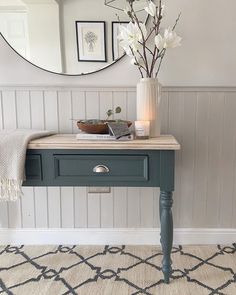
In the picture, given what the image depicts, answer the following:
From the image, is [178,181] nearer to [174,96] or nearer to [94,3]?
[174,96]

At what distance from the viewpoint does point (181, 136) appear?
165 centimetres

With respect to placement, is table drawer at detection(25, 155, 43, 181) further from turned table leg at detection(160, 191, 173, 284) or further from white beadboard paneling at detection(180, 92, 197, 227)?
white beadboard paneling at detection(180, 92, 197, 227)

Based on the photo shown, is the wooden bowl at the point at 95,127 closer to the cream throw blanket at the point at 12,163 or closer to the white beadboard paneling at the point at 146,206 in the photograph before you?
the cream throw blanket at the point at 12,163

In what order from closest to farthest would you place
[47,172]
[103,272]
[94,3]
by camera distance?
[47,172]
[103,272]
[94,3]

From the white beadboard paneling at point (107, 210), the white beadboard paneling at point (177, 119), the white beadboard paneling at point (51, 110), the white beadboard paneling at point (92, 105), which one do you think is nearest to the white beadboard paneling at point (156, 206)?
the white beadboard paneling at point (177, 119)

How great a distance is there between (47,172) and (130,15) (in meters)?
0.91

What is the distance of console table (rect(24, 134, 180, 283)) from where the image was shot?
4.04 feet

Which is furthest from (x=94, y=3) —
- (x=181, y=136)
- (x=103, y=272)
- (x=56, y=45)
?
(x=103, y=272)

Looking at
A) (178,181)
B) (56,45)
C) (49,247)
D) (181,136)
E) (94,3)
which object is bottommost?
(49,247)

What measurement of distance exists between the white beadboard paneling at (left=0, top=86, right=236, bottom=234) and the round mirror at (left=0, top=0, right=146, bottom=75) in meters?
0.16

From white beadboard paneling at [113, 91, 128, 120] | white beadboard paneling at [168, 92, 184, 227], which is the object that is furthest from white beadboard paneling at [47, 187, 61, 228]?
white beadboard paneling at [168, 92, 184, 227]

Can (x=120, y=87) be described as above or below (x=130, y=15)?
below

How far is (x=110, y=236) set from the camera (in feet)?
5.68

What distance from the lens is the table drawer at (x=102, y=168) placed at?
1251 mm
